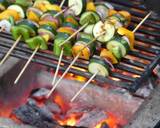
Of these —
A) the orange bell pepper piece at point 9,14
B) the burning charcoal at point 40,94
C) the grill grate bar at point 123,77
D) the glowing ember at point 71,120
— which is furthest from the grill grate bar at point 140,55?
the orange bell pepper piece at point 9,14

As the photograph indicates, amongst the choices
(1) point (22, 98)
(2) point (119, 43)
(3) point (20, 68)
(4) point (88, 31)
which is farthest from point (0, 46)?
(2) point (119, 43)

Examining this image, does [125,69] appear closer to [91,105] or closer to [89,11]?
[91,105]

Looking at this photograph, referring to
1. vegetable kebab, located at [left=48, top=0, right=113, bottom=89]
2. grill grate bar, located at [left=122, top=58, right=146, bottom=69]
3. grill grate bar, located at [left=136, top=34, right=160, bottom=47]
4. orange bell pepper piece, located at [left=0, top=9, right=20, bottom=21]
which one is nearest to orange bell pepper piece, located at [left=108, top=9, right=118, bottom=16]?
vegetable kebab, located at [left=48, top=0, right=113, bottom=89]

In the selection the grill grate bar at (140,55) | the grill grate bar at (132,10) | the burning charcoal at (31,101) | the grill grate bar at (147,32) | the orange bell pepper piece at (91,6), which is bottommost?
the burning charcoal at (31,101)

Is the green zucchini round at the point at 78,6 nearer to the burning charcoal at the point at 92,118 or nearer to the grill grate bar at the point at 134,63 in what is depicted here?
the grill grate bar at the point at 134,63

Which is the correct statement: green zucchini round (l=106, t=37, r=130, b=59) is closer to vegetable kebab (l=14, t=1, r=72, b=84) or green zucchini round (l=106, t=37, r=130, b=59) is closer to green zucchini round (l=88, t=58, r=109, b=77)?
green zucchini round (l=88, t=58, r=109, b=77)

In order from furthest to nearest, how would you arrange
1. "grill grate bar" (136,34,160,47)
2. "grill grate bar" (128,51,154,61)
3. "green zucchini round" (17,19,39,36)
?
"grill grate bar" (136,34,160,47) → "green zucchini round" (17,19,39,36) → "grill grate bar" (128,51,154,61)

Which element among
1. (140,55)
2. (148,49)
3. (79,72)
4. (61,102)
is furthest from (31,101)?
(148,49)
